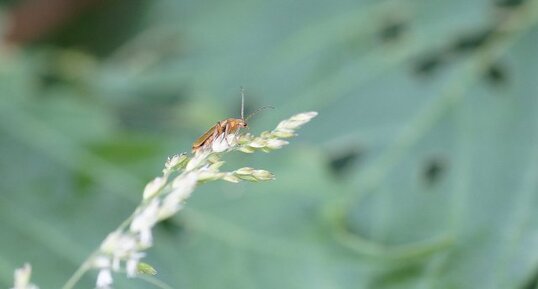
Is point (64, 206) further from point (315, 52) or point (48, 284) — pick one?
point (315, 52)

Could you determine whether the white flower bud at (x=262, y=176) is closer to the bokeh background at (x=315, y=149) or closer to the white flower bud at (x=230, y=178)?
the white flower bud at (x=230, y=178)

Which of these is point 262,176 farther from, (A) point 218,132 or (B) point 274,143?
(A) point 218,132

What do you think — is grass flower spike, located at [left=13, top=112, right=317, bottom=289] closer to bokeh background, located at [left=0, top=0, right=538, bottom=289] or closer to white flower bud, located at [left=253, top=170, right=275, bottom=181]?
white flower bud, located at [left=253, top=170, right=275, bottom=181]

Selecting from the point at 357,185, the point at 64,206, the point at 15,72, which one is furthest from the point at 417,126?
the point at 15,72

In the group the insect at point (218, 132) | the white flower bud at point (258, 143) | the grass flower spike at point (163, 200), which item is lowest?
the grass flower spike at point (163, 200)

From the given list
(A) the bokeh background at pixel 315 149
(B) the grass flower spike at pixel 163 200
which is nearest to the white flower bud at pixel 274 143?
(B) the grass flower spike at pixel 163 200

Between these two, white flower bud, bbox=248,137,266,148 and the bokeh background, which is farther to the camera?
the bokeh background

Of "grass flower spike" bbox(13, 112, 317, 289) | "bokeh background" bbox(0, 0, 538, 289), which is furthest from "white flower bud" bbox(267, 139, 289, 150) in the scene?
"bokeh background" bbox(0, 0, 538, 289)

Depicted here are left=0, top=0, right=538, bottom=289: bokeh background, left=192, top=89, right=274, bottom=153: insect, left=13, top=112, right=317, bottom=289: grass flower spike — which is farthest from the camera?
left=0, top=0, right=538, bottom=289: bokeh background
